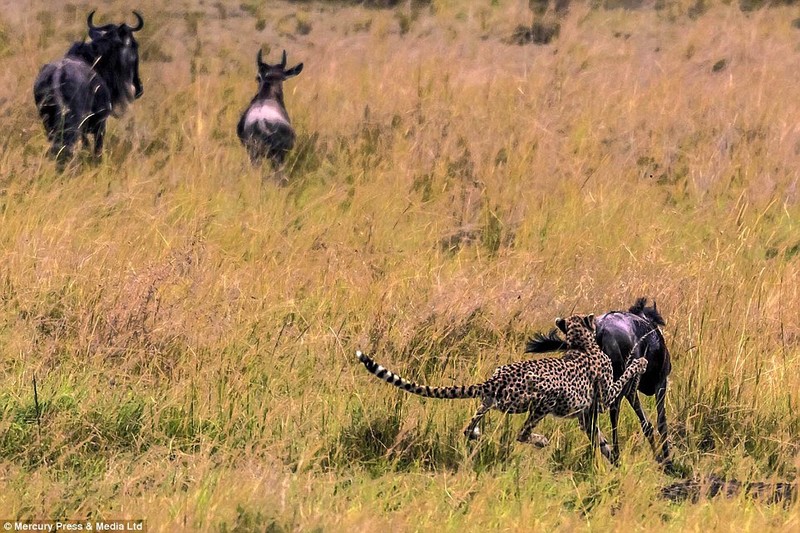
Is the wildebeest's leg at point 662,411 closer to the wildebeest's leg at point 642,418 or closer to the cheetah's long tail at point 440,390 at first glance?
the wildebeest's leg at point 642,418

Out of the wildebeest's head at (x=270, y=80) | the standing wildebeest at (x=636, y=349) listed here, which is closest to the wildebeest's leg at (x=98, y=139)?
the wildebeest's head at (x=270, y=80)

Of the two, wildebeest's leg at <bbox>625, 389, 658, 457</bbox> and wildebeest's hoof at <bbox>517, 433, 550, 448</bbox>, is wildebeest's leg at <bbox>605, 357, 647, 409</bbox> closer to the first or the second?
wildebeest's leg at <bbox>625, 389, 658, 457</bbox>

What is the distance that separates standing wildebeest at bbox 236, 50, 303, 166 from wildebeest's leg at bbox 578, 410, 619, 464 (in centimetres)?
469

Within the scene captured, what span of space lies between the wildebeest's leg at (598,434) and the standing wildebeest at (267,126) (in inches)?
185

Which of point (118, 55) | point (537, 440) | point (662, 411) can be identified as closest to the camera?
point (537, 440)

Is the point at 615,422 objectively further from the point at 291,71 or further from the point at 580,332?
the point at 291,71

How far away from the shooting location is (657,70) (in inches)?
475

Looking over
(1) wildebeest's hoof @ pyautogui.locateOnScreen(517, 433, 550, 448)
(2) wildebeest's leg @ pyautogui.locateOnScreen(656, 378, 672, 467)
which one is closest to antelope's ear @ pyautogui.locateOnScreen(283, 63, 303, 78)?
(2) wildebeest's leg @ pyautogui.locateOnScreen(656, 378, 672, 467)

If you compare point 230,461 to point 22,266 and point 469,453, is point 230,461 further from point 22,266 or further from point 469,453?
point 22,266

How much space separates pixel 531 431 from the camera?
4652 mm

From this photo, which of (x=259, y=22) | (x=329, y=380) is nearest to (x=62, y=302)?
(x=329, y=380)

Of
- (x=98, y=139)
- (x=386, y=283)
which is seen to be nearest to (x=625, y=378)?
(x=386, y=283)

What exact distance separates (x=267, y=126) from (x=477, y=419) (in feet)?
16.7

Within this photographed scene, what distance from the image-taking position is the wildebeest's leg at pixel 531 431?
4543 mm
